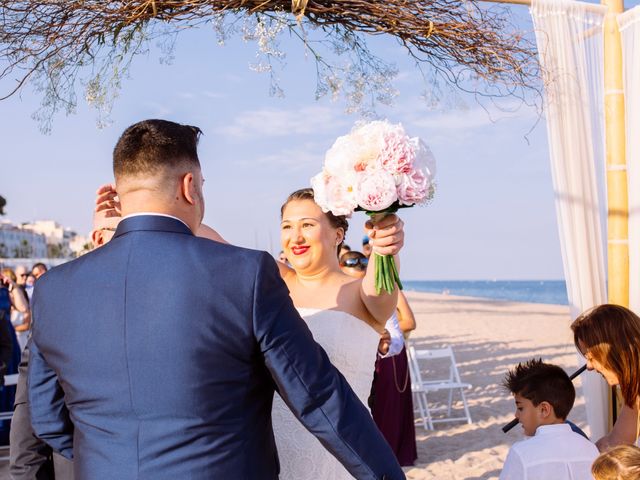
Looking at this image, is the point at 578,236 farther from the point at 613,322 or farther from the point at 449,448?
the point at 449,448

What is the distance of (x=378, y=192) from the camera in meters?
2.52

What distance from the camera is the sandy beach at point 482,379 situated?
7.45 meters

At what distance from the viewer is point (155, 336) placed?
1.93 m

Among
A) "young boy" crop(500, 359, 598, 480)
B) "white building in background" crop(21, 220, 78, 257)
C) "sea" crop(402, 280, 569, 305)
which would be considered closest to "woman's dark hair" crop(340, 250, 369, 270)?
"young boy" crop(500, 359, 598, 480)

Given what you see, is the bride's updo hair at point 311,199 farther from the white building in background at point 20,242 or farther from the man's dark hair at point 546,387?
the white building in background at point 20,242

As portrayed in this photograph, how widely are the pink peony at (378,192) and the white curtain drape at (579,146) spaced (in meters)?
2.13

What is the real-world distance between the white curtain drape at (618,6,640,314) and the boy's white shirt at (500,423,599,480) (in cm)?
132

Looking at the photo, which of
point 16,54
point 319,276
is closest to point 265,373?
point 319,276

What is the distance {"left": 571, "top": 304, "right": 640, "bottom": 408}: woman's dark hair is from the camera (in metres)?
3.53

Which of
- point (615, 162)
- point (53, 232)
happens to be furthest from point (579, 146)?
point (53, 232)

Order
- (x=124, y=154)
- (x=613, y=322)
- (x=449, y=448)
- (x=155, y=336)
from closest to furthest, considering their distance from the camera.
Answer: (x=155, y=336) < (x=124, y=154) < (x=613, y=322) < (x=449, y=448)

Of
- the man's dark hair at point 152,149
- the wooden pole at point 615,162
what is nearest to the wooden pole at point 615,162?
the wooden pole at point 615,162

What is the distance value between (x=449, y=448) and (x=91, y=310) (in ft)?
22.4

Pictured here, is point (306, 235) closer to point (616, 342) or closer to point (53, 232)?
point (616, 342)
